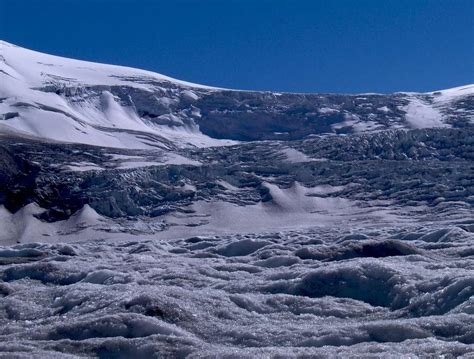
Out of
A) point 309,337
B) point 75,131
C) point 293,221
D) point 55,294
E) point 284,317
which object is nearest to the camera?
point 309,337

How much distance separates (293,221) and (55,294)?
22.1 m

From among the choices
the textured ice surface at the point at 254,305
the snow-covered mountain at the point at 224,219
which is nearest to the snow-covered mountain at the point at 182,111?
the snow-covered mountain at the point at 224,219

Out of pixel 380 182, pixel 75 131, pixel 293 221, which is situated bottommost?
pixel 293 221

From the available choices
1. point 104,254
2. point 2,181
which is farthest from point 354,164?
point 104,254

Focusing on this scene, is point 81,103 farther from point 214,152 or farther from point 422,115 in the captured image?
point 422,115

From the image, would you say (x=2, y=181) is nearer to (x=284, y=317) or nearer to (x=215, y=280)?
(x=215, y=280)

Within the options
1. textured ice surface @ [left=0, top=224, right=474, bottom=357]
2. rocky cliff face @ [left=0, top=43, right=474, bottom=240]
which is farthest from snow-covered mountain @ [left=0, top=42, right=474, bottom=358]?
rocky cliff face @ [left=0, top=43, right=474, bottom=240]

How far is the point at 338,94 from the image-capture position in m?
67.7

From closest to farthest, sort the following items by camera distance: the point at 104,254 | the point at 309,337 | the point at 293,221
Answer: the point at 309,337, the point at 104,254, the point at 293,221

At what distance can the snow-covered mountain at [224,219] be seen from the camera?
12.4 m

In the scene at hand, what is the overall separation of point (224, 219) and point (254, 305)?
2265 cm

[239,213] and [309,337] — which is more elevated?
[239,213]

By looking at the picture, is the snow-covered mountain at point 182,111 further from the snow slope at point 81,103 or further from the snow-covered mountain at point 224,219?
the snow-covered mountain at point 224,219

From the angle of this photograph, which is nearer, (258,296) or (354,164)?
(258,296)
